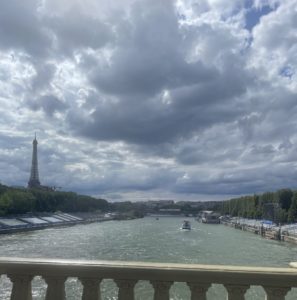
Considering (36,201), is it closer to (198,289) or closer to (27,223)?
(27,223)

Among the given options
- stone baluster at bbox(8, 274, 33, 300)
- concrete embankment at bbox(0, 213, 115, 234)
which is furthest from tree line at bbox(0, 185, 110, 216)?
stone baluster at bbox(8, 274, 33, 300)

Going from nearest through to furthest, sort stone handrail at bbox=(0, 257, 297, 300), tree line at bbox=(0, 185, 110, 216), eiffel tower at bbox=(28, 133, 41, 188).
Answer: stone handrail at bbox=(0, 257, 297, 300) → tree line at bbox=(0, 185, 110, 216) → eiffel tower at bbox=(28, 133, 41, 188)

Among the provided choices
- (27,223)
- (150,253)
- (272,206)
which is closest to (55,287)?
(150,253)

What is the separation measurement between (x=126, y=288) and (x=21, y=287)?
43.4 inches

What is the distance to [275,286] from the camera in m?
4.82

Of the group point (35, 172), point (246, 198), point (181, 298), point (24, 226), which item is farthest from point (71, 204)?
point (181, 298)

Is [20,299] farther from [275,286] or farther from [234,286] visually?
[275,286]

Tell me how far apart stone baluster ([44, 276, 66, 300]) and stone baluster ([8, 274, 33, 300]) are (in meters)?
0.20

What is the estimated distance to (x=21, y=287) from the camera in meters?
5.20

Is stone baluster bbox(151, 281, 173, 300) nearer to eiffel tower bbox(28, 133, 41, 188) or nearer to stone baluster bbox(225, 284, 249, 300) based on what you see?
stone baluster bbox(225, 284, 249, 300)

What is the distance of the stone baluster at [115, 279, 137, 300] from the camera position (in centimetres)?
502

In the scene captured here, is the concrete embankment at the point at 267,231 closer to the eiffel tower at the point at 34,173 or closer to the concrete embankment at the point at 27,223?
the concrete embankment at the point at 27,223

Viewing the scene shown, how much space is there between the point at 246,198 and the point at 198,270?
171 m

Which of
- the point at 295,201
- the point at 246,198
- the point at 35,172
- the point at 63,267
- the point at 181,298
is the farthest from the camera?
the point at 35,172
